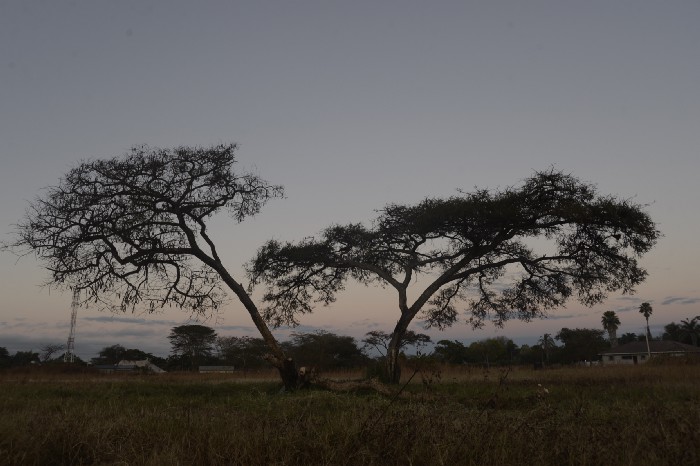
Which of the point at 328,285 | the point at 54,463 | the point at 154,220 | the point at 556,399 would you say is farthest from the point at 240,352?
the point at 54,463

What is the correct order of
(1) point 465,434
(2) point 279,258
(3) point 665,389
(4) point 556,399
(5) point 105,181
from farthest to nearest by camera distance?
1. (2) point 279,258
2. (5) point 105,181
3. (3) point 665,389
4. (4) point 556,399
5. (1) point 465,434

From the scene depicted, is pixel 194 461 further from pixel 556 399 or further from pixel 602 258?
pixel 602 258

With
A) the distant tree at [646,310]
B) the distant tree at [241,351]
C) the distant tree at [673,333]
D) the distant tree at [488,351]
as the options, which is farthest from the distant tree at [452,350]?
the distant tree at [673,333]

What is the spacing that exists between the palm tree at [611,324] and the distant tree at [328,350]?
2458 inches

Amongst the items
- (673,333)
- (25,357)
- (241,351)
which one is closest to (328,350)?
(241,351)

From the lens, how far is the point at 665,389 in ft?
46.0

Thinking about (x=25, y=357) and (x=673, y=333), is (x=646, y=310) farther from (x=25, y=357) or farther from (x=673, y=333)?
(x=25, y=357)

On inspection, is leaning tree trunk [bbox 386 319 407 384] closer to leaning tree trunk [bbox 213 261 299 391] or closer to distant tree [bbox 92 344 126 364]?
leaning tree trunk [bbox 213 261 299 391]

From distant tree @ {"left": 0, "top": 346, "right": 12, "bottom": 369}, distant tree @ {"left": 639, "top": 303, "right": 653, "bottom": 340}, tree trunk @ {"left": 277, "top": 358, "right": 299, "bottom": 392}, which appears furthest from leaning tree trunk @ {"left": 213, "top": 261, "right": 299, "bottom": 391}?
distant tree @ {"left": 639, "top": 303, "right": 653, "bottom": 340}

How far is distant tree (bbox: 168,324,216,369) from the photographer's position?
6681cm

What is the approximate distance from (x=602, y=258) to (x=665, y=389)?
20.8 ft

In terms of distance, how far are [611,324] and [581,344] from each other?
2635 cm

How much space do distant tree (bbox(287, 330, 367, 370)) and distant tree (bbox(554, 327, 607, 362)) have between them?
36.9 metres

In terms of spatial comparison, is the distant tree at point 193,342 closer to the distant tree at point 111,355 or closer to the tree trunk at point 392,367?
the distant tree at point 111,355
